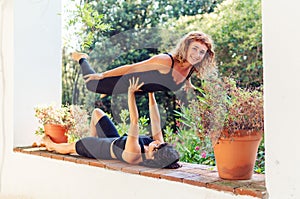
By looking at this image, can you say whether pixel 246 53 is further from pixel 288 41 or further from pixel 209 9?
pixel 288 41

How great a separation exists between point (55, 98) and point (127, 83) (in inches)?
38.3

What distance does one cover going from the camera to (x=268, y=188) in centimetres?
110

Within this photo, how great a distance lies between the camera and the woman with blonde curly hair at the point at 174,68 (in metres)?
1.53

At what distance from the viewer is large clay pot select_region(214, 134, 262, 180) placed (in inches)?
49.8

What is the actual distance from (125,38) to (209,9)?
83 cm

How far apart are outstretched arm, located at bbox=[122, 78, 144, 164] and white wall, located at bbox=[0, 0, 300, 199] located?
0.11 m

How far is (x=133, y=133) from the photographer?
164cm

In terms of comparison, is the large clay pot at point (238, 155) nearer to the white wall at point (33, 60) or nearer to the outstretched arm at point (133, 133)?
the outstretched arm at point (133, 133)

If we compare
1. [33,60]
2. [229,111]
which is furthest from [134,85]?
[33,60]

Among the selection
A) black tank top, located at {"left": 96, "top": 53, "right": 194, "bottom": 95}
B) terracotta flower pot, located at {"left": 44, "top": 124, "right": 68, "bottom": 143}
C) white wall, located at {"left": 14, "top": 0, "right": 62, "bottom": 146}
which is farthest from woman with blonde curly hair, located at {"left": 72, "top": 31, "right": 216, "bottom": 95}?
white wall, located at {"left": 14, "top": 0, "right": 62, "bottom": 146}

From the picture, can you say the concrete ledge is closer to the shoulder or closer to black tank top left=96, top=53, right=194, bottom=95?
black tank top left=96, top=53, right=194, bottom=95

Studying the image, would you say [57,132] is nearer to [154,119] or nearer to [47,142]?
[47,142]

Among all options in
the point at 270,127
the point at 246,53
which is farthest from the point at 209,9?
the point at 270,127

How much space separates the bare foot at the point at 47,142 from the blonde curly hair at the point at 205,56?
1002mm
